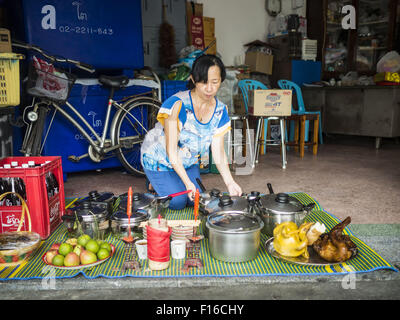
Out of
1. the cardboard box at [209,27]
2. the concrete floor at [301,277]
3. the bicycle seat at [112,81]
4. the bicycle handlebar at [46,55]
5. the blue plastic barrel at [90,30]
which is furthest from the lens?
the cardboard box at [209,27]

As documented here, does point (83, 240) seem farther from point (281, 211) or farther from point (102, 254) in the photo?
Result: point (281, 211)

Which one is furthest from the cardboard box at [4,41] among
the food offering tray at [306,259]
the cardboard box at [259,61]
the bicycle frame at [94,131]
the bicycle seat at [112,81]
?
the cardboard box at [259,61]

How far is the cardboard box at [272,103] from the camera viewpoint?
3.79 meters

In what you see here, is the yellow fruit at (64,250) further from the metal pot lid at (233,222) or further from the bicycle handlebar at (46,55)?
the bicycle handlebar at (46,55)

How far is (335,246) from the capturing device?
160 cm

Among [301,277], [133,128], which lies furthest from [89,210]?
[133,128]

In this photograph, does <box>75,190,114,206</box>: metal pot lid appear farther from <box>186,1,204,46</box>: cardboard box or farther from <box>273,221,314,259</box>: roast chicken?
<box>186,1,204,46</box>: cardboard box

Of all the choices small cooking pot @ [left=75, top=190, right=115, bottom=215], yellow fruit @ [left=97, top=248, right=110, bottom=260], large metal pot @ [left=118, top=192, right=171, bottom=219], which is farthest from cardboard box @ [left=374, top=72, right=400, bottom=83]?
yellow fruit @ [left=97, top=248, right=110, bottom=260]

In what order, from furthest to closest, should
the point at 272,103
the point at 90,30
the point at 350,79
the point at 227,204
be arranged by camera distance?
the point at 350,79 → the point at 272,103 → the point at 90,30 → the point at 227,204

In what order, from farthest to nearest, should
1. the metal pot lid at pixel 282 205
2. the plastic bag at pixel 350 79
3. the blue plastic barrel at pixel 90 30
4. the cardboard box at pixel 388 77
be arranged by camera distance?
1. the plastic bag at pixel 350 79
2. the cardboard box at pixel 388 77
3. the blue plastic barrel at pixel 90 30
4. the metal pot lid at pixel 282 205

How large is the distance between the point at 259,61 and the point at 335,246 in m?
4.43

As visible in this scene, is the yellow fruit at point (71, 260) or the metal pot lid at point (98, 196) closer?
the yellow fruit at point (71, 260)

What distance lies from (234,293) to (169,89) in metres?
2.76

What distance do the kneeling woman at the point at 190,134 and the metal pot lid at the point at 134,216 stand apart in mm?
274
